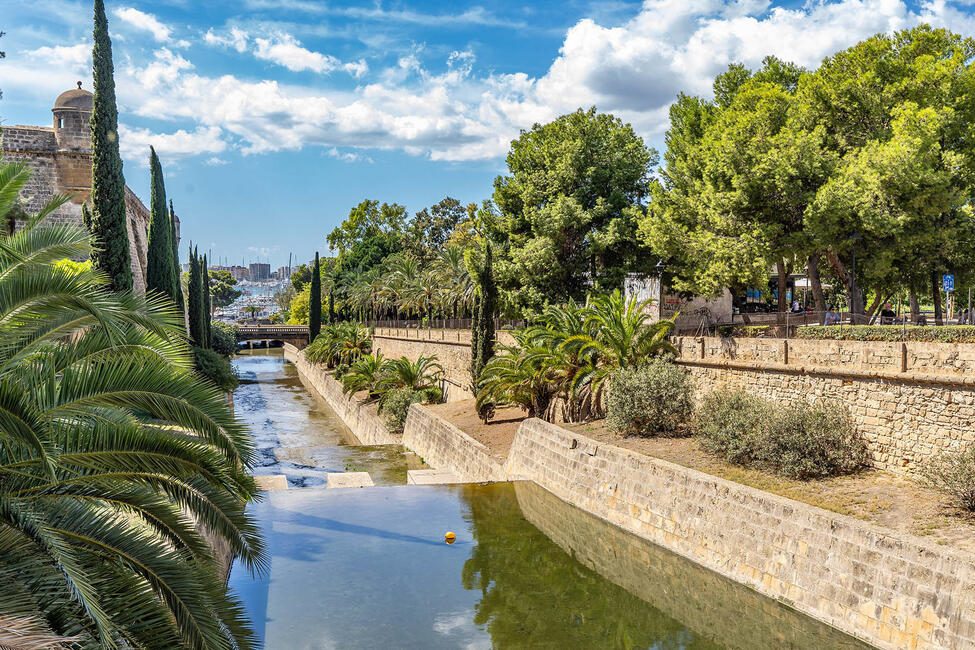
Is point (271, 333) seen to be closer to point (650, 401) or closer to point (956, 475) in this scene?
point (650, 401)

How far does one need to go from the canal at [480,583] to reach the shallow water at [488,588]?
0.02 meters

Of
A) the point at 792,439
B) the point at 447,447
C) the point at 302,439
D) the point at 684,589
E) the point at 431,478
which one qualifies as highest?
the point at 792,439

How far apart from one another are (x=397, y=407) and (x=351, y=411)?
7.24m

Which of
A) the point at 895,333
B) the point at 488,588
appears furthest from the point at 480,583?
the point at 895,333

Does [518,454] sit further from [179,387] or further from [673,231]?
[179,387]

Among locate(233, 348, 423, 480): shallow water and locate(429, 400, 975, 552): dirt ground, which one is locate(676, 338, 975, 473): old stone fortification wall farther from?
locate(233, 348, 423, 480): shallow water

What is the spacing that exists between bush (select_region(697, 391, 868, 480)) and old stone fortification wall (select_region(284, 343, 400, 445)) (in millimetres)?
15764

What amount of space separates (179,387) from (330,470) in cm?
1688

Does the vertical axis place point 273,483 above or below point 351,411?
above

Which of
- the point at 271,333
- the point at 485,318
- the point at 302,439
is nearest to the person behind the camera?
the point at 485,318

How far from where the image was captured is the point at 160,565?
17.1 ft

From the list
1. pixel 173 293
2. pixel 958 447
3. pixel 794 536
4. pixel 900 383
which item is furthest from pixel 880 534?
pixel 173 293

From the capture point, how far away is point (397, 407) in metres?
28.3

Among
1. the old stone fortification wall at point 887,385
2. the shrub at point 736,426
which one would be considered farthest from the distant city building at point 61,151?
the old stone fortification wall at point 887,385
